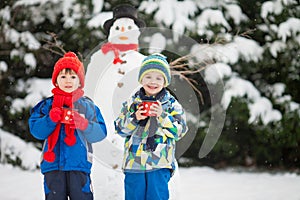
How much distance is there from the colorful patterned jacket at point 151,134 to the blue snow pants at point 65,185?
280 millimetres

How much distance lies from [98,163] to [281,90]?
3.25m

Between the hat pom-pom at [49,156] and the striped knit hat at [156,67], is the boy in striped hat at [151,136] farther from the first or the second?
the hat pom-pom at [49,156]

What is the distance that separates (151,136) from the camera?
254 centimetres

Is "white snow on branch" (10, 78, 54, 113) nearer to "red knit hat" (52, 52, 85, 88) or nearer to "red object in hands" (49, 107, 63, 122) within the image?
"red knit hat" (52, 52, 85, 88)

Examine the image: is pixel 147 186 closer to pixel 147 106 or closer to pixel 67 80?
pixel 147 106

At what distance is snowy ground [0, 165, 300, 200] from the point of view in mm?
4125

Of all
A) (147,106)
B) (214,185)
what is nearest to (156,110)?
(147,106)

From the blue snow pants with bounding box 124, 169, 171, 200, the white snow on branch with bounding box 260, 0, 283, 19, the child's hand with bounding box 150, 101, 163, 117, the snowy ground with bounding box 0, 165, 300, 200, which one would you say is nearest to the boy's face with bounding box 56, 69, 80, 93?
the child's hand with bounding box 150, 101, 163, 117

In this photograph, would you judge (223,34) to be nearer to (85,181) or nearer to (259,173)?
(259,173)

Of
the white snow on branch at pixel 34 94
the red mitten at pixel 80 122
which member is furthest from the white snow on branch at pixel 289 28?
the red mitten at pixel 80 122

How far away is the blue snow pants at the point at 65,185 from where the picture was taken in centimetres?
246

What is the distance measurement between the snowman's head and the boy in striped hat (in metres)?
0.85

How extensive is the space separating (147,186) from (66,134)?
584 millimetres

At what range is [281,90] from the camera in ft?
18.5
